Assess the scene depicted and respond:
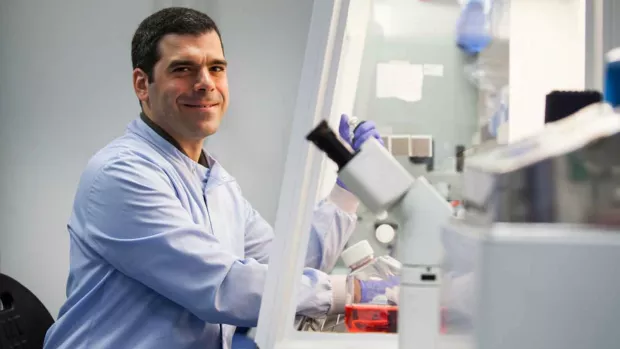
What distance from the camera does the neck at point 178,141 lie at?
1.62m

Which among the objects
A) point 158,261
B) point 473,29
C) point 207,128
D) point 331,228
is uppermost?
point 473,29

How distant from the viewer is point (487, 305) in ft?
1.31

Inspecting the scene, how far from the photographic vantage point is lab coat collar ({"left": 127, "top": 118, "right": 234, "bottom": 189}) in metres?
1.57

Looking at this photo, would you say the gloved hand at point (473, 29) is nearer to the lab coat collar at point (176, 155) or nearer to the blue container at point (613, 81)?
the lab coat collar at point (176, 155)

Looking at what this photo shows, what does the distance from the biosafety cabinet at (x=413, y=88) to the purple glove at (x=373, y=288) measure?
143 mm

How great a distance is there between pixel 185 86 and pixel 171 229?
0.47m

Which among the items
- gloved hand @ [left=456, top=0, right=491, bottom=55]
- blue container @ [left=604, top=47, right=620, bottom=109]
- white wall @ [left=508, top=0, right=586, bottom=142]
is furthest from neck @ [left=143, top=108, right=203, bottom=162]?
blue container @ [left=604, top=47, right=620, bottom=109]

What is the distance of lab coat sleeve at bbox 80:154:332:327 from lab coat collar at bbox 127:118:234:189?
16cm

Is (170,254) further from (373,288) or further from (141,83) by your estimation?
(141,83)

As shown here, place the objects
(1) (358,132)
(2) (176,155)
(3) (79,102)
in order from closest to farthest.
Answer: (1) (358,132) → (2) (176,155) → (3) (79,102)

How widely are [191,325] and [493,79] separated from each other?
0.81 metres

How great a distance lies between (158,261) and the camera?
51.4 inches

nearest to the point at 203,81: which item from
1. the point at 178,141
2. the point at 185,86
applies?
the point at 185,86

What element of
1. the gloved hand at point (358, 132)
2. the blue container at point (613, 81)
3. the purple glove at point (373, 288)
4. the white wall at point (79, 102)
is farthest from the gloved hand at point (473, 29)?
the white wall at point (79, 102)
